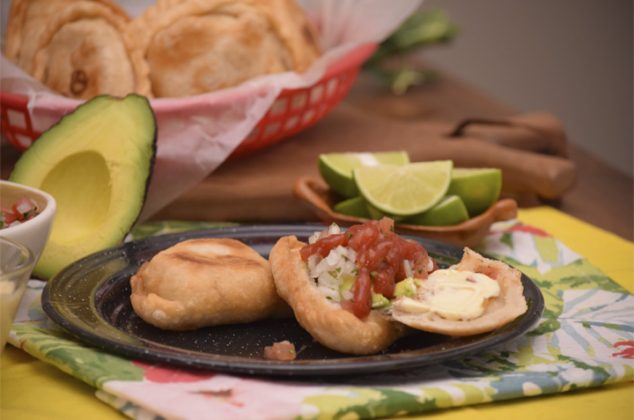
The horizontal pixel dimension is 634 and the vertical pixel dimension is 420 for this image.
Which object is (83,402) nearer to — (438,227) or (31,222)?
(31,222)

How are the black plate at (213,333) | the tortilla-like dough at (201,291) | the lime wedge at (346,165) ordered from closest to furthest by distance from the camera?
the black plate at (213,333), the tortilla-like dough at (201,291), the lime wedge at (346,165)

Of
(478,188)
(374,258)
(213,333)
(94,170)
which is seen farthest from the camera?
(478,188)

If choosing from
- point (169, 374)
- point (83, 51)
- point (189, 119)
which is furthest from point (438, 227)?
point (83, 51)

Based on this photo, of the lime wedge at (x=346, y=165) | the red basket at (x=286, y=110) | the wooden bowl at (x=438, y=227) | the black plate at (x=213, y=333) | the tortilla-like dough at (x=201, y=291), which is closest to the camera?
the black plate at (x=213, y=333)

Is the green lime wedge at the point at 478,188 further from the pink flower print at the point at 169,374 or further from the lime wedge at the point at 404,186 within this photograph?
the pink flower print at the point at 169,374

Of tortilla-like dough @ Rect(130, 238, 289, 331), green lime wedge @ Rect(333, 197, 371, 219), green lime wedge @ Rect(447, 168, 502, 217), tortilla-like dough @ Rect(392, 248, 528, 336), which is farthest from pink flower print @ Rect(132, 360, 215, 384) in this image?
green lime wedge @ Rect(447, 168, 502, 217)

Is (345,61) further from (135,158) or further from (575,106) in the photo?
(575,106)

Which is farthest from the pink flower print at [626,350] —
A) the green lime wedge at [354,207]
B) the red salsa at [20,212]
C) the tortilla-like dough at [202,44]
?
the tortilla-like dough at [202,44]

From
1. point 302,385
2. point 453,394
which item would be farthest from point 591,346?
point 302,385
